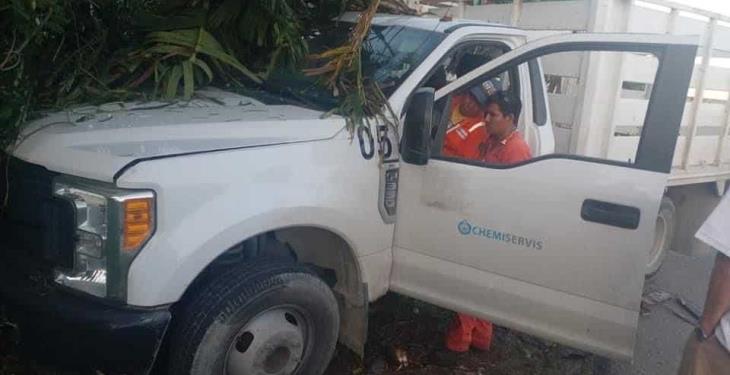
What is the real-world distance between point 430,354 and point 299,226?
144 centimetres

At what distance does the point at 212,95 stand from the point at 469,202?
145 cm

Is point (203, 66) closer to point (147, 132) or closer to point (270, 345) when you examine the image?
point (147, 132)

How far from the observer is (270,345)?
8.90 feet

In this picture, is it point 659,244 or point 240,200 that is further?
point 659,244

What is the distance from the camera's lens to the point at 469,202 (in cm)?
300

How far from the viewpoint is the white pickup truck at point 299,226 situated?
2.31 meters

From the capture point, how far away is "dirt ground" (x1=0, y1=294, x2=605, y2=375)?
3.52 m

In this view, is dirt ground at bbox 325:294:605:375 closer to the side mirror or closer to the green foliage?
the side mirror

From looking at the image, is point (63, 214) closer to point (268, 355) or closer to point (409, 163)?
point (268, 355)

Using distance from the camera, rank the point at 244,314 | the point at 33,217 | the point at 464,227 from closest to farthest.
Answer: the point at 33,217, the point at 244,314, the point at 464,227

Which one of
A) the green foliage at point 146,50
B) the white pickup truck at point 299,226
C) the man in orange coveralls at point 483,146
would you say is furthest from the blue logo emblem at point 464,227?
the green foliage at point 146,50

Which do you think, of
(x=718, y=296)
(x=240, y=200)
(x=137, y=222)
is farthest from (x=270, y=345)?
(x=718, y=296)

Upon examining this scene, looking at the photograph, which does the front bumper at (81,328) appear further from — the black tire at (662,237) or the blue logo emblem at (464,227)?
the black tire at (662,237)

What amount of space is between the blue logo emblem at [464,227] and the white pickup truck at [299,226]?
1 centimetres
